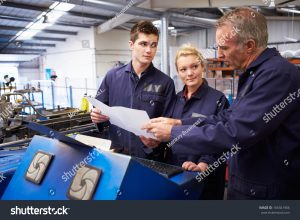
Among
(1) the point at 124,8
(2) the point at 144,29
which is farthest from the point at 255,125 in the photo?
(1) the point at 124,8

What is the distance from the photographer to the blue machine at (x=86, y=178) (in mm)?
848

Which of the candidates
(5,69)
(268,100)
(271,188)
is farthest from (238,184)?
(5,69)

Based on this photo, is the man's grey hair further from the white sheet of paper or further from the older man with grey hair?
the white sheet of paper

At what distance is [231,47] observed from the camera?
1.10 metres

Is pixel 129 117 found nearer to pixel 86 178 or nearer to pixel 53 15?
pixel 86 178

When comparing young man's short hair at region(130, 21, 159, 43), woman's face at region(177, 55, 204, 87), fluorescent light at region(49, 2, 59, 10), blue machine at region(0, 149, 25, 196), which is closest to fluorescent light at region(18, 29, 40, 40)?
fluorescent light at region(49, 2, 59, 10)

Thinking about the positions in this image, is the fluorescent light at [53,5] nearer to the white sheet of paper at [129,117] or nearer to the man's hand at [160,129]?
the white sheet of paper at [129,117]

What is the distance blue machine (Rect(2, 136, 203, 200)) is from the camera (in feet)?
2.78

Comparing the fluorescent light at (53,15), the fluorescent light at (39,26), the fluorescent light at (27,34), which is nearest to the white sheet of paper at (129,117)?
the fluorescent light at (53,15)

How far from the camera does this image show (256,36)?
1058 mm

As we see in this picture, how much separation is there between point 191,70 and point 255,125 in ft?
2.38

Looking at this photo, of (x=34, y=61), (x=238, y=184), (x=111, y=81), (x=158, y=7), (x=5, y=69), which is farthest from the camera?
(x=34, y=61)

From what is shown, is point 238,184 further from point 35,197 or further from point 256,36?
point 35,197
